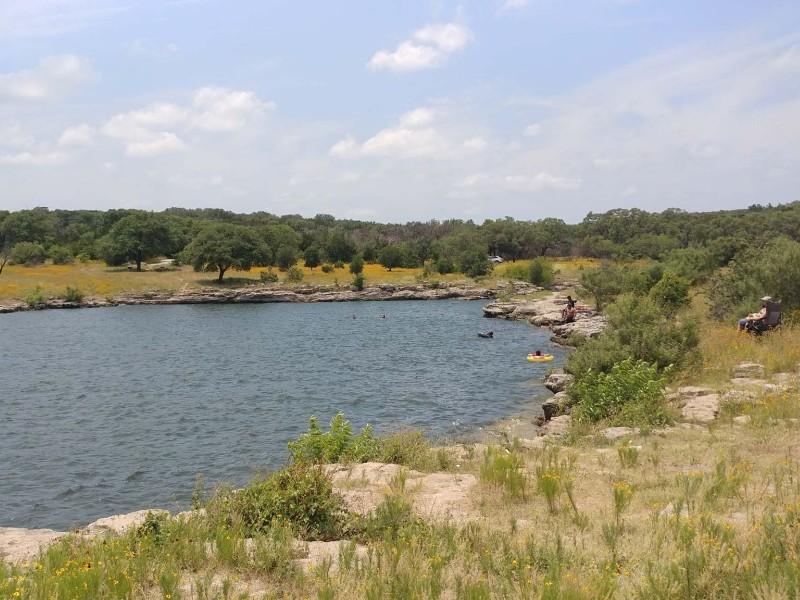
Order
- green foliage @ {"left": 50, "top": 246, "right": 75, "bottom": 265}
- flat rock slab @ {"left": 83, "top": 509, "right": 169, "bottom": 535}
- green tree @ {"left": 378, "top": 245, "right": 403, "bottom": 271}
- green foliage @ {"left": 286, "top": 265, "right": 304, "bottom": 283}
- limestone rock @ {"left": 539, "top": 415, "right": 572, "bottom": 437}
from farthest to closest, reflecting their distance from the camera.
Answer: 1. green tree @ {"left": 378, "top": 245, "right": 403, "bottom": 271}
2. green foliage @ {"left": 50, "top": 246, "right": 75, "bottom": 265}
3. green foliage @ {"left": 286, "top": 265, "right": 304, "bottom": 283}
4. limestone rock @ {"left": 539, "top": 415, "right": 572, "bottom": 437}
5. flat rock slab @ {"left": 83, "top": 509, "right": 169, "bottom": 535}

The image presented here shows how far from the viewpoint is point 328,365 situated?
1421 inches

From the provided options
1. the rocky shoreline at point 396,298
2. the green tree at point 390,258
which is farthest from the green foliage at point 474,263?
the green tree at point 390,258

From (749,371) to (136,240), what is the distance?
8939 centimetres

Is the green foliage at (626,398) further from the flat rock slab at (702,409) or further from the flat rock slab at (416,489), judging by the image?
the flat rock slab at (416,489)

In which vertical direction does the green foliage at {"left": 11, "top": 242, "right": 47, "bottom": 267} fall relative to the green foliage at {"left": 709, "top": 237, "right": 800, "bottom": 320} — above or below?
above

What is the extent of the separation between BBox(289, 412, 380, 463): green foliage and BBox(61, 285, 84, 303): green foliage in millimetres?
73428

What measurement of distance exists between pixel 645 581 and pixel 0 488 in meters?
17.8

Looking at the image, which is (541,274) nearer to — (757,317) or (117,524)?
(757,317)

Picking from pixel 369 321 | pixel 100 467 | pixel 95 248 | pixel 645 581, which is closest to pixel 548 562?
pixel 645 581

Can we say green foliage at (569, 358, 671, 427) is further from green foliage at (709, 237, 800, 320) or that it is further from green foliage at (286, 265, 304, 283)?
green foliage at (286, 265, 304, 283)

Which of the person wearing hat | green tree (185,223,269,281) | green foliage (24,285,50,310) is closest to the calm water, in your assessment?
the person wearing hat

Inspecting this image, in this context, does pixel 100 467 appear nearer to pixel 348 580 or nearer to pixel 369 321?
pixel 348 580

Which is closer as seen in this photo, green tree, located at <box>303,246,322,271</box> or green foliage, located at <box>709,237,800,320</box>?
green foliage, located at <box>709,237,800,320</box>

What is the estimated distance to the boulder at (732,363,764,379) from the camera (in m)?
16.6
